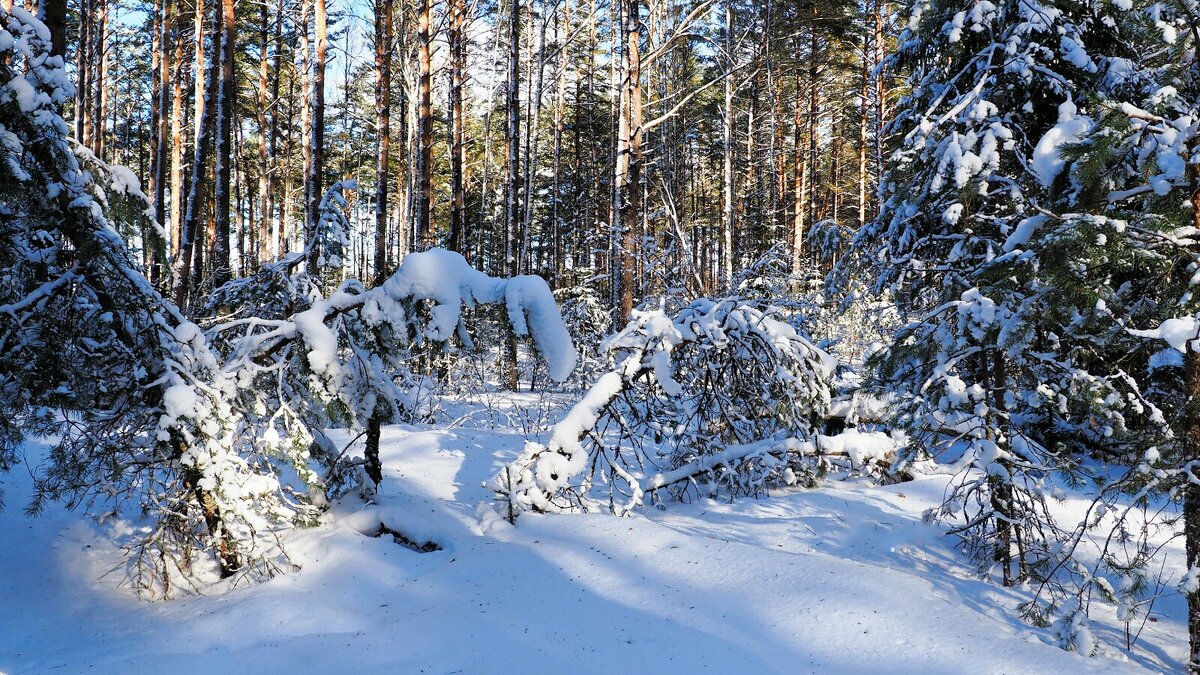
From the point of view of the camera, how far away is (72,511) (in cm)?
508

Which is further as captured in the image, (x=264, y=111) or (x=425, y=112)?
(x=264, y=111)

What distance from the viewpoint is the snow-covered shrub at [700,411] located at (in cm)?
557

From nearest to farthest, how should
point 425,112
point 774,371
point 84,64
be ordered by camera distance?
point 774,371 → point 425,112 → point 84,64

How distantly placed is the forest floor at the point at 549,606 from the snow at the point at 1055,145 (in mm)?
2737

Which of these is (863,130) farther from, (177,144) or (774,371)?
(177,144)

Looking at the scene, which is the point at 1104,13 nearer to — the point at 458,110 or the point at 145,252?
the point at 145,252

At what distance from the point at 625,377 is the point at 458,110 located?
41.3 ft

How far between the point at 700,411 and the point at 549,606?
2.98m

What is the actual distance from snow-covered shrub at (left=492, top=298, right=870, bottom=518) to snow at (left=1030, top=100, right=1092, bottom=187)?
8.43 feet

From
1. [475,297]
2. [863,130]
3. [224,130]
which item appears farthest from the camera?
[863,130]

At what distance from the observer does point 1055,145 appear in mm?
3596

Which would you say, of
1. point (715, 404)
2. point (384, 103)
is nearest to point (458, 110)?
point (384, 103)

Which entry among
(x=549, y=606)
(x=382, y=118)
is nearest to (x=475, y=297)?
(x=549, y=606)

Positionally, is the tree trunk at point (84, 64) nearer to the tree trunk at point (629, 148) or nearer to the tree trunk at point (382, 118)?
the tree trunk at point (382, 118)
